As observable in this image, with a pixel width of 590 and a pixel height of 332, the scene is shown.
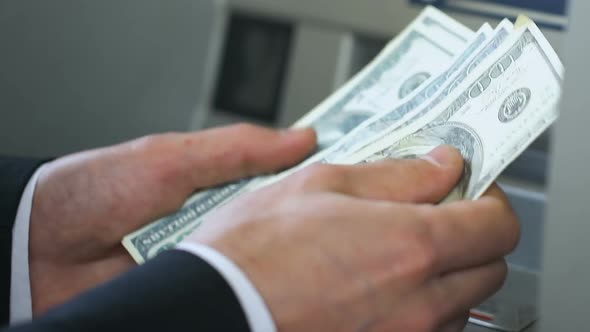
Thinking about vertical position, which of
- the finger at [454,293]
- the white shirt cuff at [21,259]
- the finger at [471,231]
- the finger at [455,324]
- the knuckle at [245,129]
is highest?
the finger at [471,231]

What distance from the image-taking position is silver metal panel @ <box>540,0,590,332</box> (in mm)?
479

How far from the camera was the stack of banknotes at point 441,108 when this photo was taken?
2.06 feet

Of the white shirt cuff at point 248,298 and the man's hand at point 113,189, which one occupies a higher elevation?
the white shirt cuff at point 248,298

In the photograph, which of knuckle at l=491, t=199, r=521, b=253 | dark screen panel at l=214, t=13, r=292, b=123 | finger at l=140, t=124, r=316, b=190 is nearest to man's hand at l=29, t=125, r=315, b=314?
finger at l=140, t=124, r=316, b=190

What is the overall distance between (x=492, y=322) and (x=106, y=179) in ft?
1.45

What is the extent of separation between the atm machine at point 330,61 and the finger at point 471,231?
0.51 ft

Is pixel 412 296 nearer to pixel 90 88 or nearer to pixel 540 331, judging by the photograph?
pixel 540 331

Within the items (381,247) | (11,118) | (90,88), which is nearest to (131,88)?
(90,88)

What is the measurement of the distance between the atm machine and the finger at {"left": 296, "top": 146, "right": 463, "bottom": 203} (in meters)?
0.18

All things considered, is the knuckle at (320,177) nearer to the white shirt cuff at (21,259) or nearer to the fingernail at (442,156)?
the fingernail at (442,156)

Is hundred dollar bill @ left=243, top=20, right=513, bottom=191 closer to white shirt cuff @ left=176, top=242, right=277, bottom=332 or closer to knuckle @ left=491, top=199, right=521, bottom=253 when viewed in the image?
knuckle @ left=491, top=199, right=521, bottom=253

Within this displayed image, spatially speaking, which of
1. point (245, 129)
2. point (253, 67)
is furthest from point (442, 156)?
point (253, 67)

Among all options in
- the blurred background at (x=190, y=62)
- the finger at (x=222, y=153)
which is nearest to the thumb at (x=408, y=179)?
the finger at (x=222, y=153)

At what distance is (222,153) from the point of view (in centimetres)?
81
